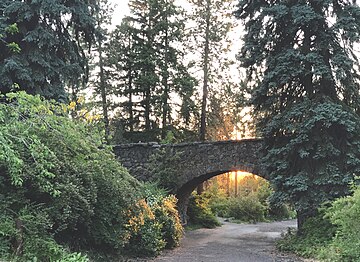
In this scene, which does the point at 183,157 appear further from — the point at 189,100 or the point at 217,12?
the point at 217,12

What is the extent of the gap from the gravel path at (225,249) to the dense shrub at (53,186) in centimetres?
213

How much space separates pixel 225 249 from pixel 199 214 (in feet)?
→ 21.4

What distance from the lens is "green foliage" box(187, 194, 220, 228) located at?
16.9 m

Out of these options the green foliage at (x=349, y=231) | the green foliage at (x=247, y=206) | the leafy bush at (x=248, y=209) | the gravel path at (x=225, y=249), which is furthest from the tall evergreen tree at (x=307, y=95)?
the leafy bush at (x=248, y=209)

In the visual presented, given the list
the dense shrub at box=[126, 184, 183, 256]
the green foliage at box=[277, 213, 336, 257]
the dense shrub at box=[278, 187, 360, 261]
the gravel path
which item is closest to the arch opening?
the gravel path

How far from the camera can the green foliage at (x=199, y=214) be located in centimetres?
1691

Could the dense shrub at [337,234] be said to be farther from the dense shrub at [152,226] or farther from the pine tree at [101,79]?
the pine tree at [101,79]

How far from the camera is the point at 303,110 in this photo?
1006 centimetres

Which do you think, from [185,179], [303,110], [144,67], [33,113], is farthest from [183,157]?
[33,113]

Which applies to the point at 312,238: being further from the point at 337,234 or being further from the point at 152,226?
the point at 152,226

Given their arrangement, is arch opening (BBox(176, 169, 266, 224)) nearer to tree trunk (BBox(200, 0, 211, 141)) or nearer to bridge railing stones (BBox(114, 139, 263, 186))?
bridge railing stones (BBox(114, 139, 263, 186))

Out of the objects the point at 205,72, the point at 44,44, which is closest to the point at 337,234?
the point at 44,44

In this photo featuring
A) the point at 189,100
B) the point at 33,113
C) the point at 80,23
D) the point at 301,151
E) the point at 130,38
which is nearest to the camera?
the point at 33,113

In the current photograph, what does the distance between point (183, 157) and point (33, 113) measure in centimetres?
875
